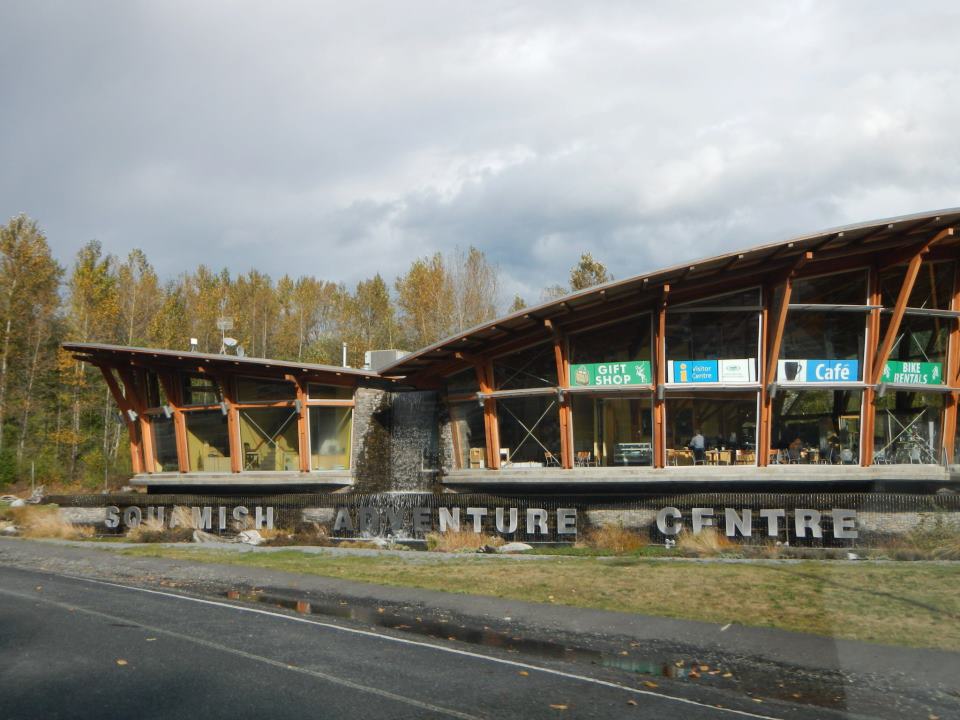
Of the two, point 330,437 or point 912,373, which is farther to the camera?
point 330,437

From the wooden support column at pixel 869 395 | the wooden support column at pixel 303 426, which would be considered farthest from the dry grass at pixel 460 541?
the wooden support column at pixel 869 395

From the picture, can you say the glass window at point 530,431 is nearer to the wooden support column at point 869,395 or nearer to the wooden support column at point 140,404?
the wooden support column at point 869,395

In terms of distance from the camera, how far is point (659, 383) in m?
27.5

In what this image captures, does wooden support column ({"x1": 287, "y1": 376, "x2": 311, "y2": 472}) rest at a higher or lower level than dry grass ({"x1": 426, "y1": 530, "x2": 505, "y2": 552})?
higher

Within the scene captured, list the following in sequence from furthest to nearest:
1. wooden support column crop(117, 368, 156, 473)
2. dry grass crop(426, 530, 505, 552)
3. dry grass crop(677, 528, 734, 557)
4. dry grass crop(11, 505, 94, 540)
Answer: wooden support column crop(117, 368, 156, 473), dry grass crop(11, 505, 94, 540), dry grass crop(426, 530, 505, 552), dry grass crop(677, 528, 734, 557)

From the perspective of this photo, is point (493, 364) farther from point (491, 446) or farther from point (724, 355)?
point (724, 355)

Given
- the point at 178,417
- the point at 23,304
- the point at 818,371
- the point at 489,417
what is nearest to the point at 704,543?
the point at 818,371

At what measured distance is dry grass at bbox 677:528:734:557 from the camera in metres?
22.8

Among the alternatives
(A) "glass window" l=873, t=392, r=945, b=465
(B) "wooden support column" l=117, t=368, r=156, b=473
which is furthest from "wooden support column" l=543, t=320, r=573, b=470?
(B) "wooden support column" l=117, t=368, r=156, b=473

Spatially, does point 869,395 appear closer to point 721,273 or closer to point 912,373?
point 912,373

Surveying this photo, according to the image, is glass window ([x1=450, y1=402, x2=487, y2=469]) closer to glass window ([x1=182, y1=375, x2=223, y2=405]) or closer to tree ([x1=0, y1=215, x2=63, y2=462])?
glass window ([x1=182, y1=375, x2=223, y2=405])

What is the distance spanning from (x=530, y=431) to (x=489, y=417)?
1515 millimetres

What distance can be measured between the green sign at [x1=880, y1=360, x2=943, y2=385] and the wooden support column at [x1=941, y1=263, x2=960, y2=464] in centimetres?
34

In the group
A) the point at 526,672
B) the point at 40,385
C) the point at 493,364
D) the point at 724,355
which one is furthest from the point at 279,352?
the point at 526,672
